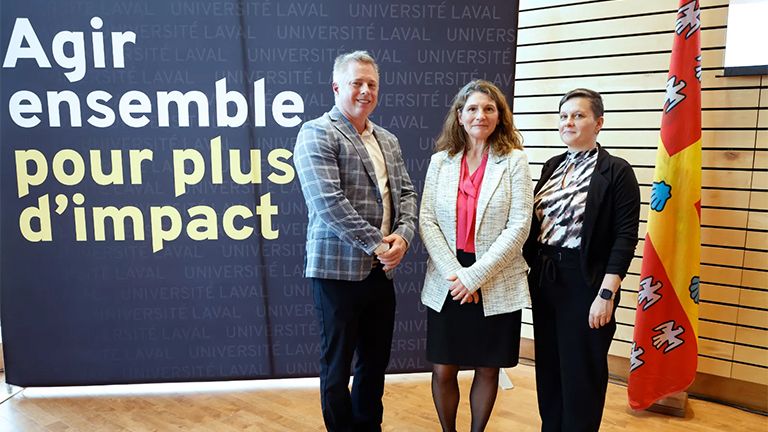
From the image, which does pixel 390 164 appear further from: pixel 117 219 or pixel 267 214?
pixel 117 219

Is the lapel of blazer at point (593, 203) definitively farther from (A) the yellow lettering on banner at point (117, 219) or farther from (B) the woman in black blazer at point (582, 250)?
(A) the yellow lettering on banner at point (117, 219)

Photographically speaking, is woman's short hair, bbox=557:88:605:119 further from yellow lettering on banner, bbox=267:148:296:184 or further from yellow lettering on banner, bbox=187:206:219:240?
yellow lettering on banner, bbox=187:206:219:240

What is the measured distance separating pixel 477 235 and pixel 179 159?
175 cm

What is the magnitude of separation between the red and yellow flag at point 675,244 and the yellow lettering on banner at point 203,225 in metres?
2.36

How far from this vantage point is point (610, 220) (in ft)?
6.40

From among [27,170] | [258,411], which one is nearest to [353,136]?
[258,411]

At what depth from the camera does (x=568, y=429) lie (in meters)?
2.09

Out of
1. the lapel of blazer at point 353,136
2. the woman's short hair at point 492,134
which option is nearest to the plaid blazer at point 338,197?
the lapel of blazer at point 353,136

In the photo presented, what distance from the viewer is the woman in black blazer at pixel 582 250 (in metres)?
1.93

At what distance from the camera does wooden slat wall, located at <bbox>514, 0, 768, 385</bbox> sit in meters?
2.91

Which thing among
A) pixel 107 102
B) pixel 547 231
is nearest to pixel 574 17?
pixel 547 231

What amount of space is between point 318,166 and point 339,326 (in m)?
0.66

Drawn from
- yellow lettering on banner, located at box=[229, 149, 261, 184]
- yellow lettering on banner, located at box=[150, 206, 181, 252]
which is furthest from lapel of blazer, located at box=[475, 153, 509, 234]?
yellow lettering on banner, located at box=[150, 206, 181, 252]

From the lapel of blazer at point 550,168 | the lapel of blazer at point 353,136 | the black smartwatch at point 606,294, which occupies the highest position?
the lapel of blazer at point 353,136
